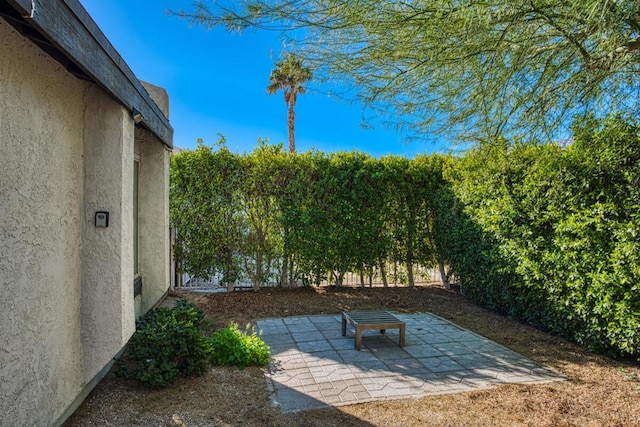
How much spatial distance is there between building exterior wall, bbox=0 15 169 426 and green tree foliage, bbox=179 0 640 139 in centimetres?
146

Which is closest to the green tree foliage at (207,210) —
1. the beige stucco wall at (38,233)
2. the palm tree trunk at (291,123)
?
the beige stucco wall at (38,233)

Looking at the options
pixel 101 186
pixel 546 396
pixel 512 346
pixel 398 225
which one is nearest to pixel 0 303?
pixel 101 186

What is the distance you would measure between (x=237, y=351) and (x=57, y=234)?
A: 2.46m

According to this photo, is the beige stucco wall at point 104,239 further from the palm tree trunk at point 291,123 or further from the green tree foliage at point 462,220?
the palm tree trunk at point 291,123

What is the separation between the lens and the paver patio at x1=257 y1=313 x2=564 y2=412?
4.01 metres

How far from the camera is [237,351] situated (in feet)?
15.5

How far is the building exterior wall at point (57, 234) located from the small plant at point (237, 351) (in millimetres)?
1097

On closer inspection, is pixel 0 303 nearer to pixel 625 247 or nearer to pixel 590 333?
pixel 625 247

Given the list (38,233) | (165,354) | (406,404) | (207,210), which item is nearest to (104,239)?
(38,233)

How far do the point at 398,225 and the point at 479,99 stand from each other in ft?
18.3

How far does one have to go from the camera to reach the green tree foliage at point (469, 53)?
332cm

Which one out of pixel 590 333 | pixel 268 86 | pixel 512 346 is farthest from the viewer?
pixel 268 86

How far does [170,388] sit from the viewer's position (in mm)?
3979

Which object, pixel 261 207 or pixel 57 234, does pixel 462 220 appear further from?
pixel 57 234
